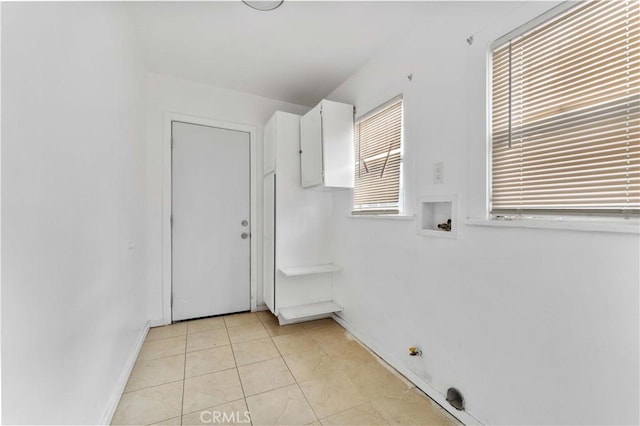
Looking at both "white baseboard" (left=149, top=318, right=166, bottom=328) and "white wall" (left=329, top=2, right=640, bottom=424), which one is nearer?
"white wall" (left=329, top=2, right=640, bottom=424)

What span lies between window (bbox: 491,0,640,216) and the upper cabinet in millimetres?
1342

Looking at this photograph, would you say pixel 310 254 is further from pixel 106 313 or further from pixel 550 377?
pixel 550 377

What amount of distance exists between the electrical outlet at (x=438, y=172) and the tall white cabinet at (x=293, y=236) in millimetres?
1435

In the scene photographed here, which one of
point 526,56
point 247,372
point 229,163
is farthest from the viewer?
point 229,163

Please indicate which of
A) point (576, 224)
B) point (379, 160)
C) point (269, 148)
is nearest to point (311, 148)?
point (269, 148)

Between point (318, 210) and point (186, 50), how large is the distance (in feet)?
6.31

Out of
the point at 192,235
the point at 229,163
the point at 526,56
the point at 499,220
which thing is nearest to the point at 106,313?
the point at 192,235

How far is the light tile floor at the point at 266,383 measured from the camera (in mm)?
1592

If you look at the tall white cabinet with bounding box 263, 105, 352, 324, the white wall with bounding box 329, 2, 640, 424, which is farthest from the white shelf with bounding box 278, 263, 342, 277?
the white wall with bounding box 329, 2, 640, 424

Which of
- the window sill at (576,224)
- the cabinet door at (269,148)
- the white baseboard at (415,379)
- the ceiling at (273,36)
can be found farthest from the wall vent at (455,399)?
the cabinet door at (269,148)

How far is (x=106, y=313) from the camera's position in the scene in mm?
1528

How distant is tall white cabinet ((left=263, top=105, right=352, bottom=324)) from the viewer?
284 centimetres

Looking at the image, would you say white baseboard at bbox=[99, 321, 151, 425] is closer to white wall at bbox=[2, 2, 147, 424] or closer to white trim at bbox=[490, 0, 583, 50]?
white wall at bbox=[2, 2, 147, 424]

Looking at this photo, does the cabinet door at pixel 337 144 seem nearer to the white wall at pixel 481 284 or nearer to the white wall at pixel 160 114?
the white wall at pixel 481 284
